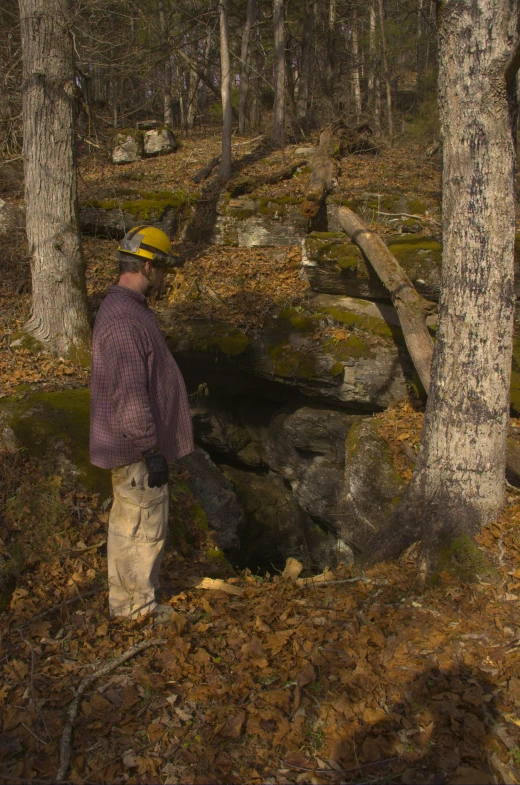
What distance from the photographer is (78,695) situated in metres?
3.04

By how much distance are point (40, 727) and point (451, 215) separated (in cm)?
464

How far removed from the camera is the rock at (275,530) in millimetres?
8992

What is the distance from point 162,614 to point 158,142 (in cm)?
1468

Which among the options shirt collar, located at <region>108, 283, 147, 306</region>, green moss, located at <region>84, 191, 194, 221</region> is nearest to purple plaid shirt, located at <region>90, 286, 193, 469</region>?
shirt collar, located at <region>108, 283, 147, 306</region>

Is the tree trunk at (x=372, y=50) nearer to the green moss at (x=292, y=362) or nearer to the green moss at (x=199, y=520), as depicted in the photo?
the green moss at (x=292, y=362)

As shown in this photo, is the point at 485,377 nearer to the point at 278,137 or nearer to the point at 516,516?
the point at 516,516

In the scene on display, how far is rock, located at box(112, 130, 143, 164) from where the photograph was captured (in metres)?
14.8

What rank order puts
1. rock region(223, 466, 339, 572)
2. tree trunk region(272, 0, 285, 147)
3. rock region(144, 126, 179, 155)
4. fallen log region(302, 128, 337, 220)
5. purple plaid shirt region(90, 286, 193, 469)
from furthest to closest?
rock region(144, 126, 179, 155) < tree trunk region(272, 0, 285, 147) < fallen log region(302, 128, 337, 220) < rock region(223, 466, 339, 572) < purple plaid shirt region(90, 286, 193, 469)

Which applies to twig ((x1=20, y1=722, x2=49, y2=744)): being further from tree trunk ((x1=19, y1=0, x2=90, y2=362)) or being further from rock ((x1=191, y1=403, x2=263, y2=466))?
rock ((x1=191, y1=403, x2=263, y2=466))

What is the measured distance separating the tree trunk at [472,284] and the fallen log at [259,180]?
6.78 metres

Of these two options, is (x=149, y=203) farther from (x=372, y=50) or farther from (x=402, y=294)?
(x=372, y=50)

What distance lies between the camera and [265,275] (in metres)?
9.40

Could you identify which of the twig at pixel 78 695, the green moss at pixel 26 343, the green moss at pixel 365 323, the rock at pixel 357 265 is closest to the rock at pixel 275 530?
the green moss at pixel 365 323

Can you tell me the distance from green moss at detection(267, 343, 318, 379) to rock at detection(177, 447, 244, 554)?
181cm
